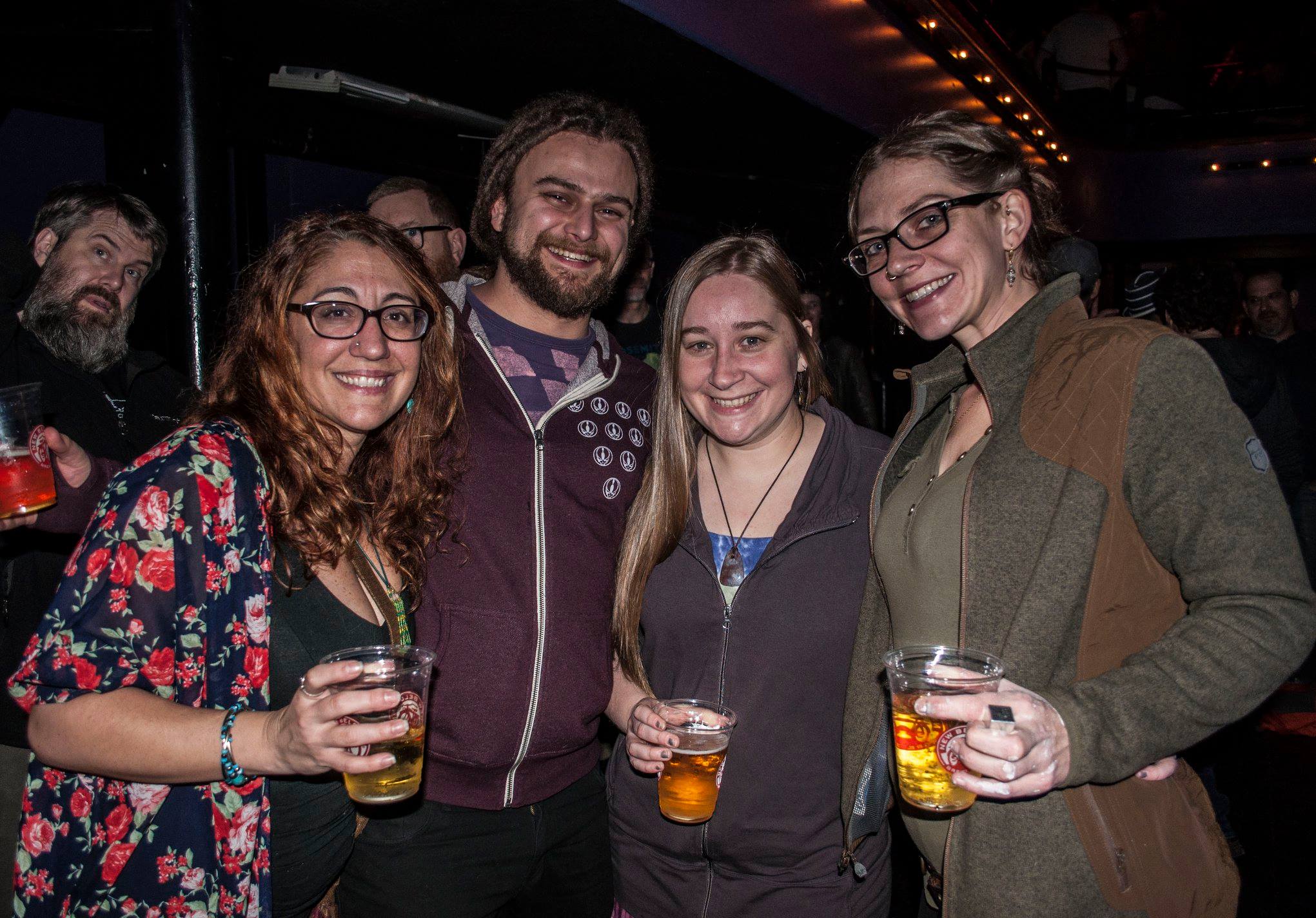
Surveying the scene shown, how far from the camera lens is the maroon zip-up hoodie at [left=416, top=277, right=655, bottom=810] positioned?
2029 mm

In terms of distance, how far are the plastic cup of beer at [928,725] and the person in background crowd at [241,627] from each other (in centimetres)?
81

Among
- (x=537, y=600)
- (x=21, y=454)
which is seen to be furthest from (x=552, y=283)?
(x=21, y=454)

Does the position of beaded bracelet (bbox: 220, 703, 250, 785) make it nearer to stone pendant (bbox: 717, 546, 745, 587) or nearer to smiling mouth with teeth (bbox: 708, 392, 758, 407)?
stone pendant (bbox: 717, 546, 745, 587)

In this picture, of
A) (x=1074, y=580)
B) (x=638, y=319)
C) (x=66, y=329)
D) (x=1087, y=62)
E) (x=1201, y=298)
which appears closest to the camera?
(x=1074, y=580)

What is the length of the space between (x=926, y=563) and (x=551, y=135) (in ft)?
5.60

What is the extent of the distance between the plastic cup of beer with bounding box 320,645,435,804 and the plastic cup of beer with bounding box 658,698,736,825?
0.57m

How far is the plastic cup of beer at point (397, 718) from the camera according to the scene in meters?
1.41

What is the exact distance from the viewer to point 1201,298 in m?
4.27

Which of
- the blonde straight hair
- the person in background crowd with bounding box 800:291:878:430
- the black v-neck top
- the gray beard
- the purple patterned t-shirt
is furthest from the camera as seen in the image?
the person in background crowd with bounding box 800:291:878:430

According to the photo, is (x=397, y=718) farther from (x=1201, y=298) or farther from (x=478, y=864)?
(x=1201, y=298)

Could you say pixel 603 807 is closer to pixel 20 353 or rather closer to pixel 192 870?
pixel 192 870

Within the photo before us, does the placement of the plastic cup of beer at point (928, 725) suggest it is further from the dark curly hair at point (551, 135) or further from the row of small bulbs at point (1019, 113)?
the row of small bulbs at point (1019, 113)

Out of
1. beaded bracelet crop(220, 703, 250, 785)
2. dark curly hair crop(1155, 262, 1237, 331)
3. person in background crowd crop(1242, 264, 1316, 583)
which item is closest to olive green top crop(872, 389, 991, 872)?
beaded bracelet crop(220, 703, 250, 785)

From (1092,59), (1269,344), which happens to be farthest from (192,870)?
(1092,59)
